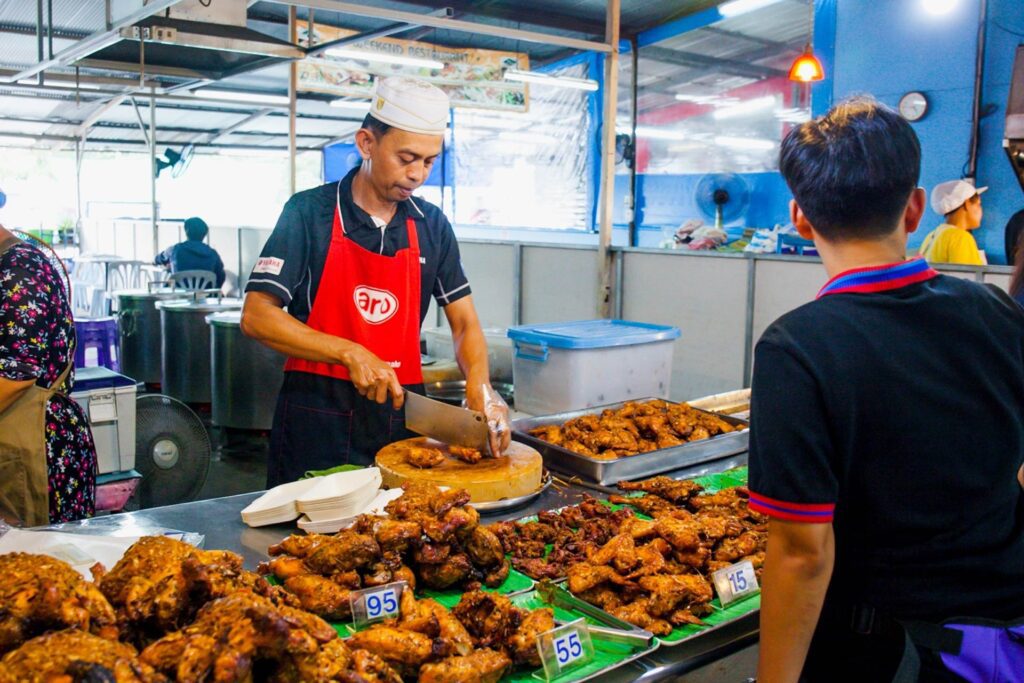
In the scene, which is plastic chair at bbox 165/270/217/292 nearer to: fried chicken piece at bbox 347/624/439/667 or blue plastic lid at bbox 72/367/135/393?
blue plastic lid at bbox 72/367/135/393

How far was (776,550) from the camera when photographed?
56.6 inches

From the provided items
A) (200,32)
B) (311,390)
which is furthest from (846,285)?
(200,32)

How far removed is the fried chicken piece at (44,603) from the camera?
3.87ft

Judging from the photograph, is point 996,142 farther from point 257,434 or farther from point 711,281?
point 257,434

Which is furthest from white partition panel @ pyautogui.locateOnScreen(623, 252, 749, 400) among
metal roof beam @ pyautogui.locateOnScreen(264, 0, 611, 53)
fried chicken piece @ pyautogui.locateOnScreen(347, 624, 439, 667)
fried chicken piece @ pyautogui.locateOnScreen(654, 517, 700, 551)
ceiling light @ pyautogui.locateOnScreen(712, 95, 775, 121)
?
ceiling light @ pyautogui.locateOnScreen(712, 95, 775, 121)

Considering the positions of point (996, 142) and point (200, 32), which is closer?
point (200, 32)

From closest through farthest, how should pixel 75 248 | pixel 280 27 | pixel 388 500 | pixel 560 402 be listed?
pixel 388 500, pixel 560 402, pixel 280 27, pixel 75 248

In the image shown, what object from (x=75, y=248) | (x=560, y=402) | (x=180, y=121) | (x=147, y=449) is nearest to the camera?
(x=560, y=402)

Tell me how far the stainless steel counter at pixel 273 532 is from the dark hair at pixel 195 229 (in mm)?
7730

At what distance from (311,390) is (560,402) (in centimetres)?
163

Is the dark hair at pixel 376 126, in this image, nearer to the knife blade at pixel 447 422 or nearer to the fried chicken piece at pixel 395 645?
the knife blade at pixel 447 422

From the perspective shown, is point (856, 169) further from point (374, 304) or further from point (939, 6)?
point (939, 6)

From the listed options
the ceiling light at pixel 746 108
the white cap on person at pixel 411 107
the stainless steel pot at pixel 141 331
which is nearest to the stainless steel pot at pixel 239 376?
the stainless steel pot at pixel 141 331

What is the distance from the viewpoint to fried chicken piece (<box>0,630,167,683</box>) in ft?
3.32
